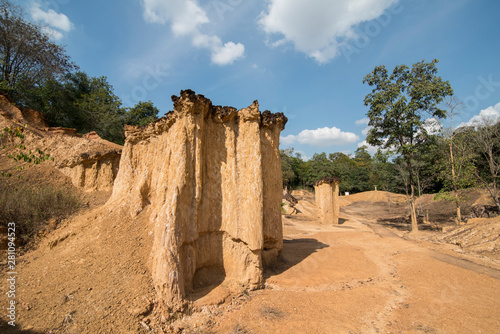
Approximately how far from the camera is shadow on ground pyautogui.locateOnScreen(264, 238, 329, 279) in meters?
6.44

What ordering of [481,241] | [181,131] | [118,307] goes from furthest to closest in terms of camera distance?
1. [481,241]
2. [181,131]
3. [118,307]

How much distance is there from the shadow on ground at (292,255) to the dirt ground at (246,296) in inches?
2.7

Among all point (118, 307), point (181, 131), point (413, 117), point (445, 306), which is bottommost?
point (445, 306)

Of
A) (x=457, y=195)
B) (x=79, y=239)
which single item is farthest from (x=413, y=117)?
(x=79, y=239)

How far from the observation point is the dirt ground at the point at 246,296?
363cm

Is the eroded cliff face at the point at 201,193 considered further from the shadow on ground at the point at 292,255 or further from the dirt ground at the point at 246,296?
the dirt ground at the point at 246,296

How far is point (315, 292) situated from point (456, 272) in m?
4.42

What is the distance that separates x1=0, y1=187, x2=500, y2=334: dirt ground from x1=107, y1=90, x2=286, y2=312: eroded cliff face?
1.50 ft

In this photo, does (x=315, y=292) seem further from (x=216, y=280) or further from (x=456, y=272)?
(x=456, y=272)

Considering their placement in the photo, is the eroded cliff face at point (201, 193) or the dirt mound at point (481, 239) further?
the dirt mound at point (481, 239)

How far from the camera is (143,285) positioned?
162 inches

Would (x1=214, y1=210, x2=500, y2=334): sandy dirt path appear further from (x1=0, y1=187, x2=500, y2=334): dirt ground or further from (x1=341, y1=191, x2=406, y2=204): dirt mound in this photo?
(x1=341, y1=191, x2=406, y2=204): dirt mound

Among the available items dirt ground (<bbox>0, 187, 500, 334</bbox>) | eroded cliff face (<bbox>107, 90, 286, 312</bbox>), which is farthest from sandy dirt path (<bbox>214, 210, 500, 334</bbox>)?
eroded cliff face (<bbox>107, 90, 286, 312</bbox>)

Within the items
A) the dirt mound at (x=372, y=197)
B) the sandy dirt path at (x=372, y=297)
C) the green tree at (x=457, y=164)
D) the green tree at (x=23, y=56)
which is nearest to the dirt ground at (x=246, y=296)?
the sandy dirt path at (x=372, y=297)
